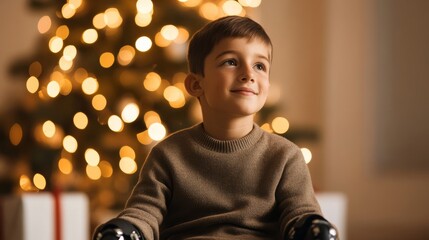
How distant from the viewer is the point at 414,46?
4.46m

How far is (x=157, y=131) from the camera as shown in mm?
3033

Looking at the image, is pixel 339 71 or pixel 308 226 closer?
pixel 308 226

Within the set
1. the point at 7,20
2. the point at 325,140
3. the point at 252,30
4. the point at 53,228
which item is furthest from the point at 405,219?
the point at 252,30

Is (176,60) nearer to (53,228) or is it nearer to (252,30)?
(53,228)

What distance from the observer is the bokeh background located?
121 inches

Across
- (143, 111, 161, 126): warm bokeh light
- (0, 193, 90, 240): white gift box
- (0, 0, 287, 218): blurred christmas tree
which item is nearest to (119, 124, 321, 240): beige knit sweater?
(0, 193, 90, 240): white gift box

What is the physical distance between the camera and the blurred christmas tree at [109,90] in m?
3.05

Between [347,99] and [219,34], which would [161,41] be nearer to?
[347,99]

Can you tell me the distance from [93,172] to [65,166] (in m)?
0.15

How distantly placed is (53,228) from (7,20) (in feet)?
8.35

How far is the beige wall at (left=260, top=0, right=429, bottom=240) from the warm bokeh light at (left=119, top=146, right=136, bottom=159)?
1524 millimetres

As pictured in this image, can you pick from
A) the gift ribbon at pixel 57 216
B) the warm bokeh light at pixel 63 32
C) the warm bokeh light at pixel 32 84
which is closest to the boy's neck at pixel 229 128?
the gift ribbon at pixel 57 216

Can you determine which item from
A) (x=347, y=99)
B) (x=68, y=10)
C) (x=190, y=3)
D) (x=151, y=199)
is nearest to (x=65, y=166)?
(x=68, y=10)

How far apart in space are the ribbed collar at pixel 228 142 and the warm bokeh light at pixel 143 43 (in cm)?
187
